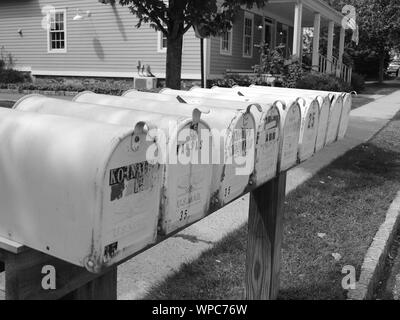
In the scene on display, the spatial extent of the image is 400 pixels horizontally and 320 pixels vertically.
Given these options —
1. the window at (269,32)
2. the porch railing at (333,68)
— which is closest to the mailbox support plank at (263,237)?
the window at (269,32)

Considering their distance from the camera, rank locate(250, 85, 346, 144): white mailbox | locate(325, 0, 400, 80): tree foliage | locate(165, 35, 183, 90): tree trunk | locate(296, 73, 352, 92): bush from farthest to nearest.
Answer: locate(325, 0, 400, 80): tree foliage < locate(296, 73, 352, 92): bush < locate(165, 35, 183, 90): tree trunk < locate(250, 85, 346, 144): white mailbox

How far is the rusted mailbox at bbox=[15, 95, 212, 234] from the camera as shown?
1.51 m

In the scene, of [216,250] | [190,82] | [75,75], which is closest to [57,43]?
[75,75]

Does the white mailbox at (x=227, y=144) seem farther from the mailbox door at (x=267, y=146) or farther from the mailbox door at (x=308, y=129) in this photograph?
the mailbox door at (x=308, y=129)

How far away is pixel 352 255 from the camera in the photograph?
13.0ft

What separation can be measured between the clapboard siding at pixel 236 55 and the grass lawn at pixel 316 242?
9.70 metres

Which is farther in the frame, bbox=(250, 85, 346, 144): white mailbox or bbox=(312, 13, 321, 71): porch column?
bbox=(312, 13, 321, 71): porch column

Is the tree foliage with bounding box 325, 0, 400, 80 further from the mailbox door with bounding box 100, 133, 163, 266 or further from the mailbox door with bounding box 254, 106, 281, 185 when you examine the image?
the mailbox door with bounding box 100, 133, 163, 266

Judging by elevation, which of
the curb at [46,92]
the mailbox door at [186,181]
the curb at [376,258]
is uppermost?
the mailbox door at [186,181]

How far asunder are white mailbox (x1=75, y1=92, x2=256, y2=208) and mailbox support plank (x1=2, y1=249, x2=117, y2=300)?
0.60m

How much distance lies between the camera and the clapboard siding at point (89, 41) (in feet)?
54.0

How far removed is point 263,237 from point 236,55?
15358 mm

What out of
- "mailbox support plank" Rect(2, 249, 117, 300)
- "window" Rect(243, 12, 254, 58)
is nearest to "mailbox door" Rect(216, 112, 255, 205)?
"mailbox support plank" Rect(2, 249, 117, 300)
